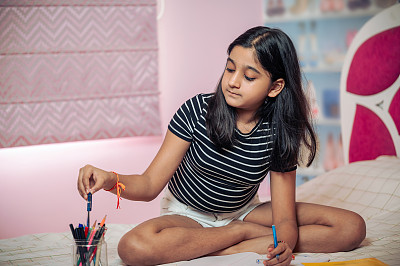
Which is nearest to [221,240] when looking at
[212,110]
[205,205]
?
[205,205]

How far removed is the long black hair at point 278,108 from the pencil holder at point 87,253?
465 mm

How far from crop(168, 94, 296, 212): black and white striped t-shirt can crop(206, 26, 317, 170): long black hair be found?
0.03 m

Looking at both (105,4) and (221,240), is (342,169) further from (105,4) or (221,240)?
(105,4)

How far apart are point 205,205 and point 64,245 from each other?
1.53 feet

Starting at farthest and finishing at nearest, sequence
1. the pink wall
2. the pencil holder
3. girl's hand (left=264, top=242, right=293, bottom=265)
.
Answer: the pink wall < girl's hand (left=264, top=242, right=293, bottom=265) < the pencil holder

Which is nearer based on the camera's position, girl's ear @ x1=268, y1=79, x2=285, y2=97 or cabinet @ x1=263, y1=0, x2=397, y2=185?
girl's ear @ x1=268, y1=79, x2=285, y2=97

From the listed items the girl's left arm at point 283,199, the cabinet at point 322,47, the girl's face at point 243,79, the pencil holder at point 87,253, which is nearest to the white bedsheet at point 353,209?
the girl's left arm at point 283,199

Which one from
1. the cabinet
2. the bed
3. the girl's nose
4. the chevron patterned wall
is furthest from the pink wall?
the girl's nose

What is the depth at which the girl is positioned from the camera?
1325 mm

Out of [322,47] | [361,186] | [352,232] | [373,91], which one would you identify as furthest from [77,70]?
[352,232]

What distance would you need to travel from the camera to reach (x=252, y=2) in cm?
339

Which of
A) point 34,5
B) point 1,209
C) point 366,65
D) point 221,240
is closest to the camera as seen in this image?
point 221,240

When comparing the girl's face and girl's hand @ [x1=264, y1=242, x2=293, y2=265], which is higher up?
the girl's face

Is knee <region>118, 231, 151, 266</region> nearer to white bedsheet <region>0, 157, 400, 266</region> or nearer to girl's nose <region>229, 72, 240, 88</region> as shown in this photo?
white bedsheet <region>0, 157, 400, 266</region>
